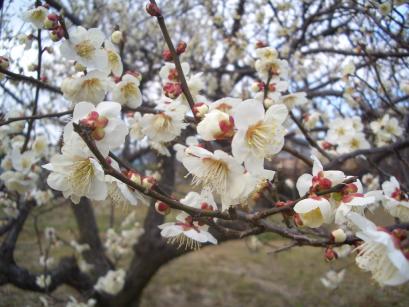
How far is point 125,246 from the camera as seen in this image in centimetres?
540

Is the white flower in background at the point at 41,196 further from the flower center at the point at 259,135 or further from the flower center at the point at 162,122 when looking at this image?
the flower center at the point at 259,135

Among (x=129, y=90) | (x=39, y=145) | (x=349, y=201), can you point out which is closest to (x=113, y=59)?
(x=129, y=90)

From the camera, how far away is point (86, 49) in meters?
1.35

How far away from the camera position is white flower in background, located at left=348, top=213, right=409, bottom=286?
73cm

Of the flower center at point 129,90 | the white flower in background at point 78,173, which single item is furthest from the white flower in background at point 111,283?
the white flower in background at point 78,173

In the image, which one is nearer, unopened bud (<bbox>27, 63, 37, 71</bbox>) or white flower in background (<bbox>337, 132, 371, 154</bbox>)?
unopened bud (<bbox>27, 63, 37, 71</bbox>)

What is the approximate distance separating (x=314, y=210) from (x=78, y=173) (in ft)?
1.99

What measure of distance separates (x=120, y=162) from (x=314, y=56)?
4549 mm

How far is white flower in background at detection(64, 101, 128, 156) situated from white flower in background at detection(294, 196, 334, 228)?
0.46 m

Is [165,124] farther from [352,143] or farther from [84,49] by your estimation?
[352,143]

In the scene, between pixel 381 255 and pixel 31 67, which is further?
pixel 31 67

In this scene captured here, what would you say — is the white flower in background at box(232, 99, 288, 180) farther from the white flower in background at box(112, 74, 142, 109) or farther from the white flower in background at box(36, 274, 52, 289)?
the white flower in background at box(36, 274, 52, 289)

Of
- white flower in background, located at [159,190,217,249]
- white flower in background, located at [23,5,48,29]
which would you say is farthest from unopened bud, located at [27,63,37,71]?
white flower in background, located at [159,190,217,249]

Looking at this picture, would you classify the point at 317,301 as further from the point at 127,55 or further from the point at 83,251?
the point at 127,55
